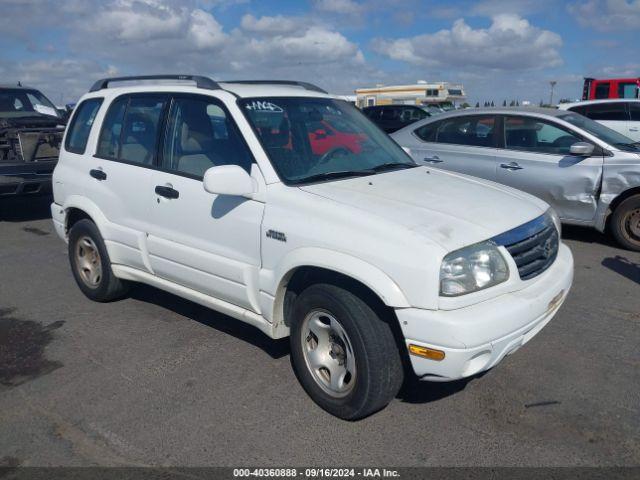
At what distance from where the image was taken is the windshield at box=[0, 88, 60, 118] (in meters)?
10.7

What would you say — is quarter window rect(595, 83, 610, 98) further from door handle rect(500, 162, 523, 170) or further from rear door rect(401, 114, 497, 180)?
door handle rect(500, 162, 523, 170)

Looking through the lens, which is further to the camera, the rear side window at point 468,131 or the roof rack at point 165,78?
the rear side window at point 468,131

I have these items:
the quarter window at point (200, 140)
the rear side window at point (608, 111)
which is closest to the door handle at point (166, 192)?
the quarter window at point (200, 140)

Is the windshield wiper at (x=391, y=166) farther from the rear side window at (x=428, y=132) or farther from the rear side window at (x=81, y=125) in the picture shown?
the rear side window at (x=428, y=132)

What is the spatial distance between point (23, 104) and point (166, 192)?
855 centimetres

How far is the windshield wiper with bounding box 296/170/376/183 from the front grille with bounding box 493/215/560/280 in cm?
110

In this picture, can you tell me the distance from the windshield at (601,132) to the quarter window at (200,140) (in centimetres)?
478

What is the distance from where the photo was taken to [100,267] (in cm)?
501

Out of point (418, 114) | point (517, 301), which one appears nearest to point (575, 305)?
point (517, 301)

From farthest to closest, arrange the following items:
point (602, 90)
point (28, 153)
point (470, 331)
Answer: point (602, 90) → point (28, 153) → point (470, 331)

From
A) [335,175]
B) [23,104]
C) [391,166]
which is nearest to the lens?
[335,175]

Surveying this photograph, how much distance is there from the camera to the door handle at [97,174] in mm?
4719

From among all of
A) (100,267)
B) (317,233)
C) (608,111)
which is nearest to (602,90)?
(608,111)

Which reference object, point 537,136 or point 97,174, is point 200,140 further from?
point 537,136
